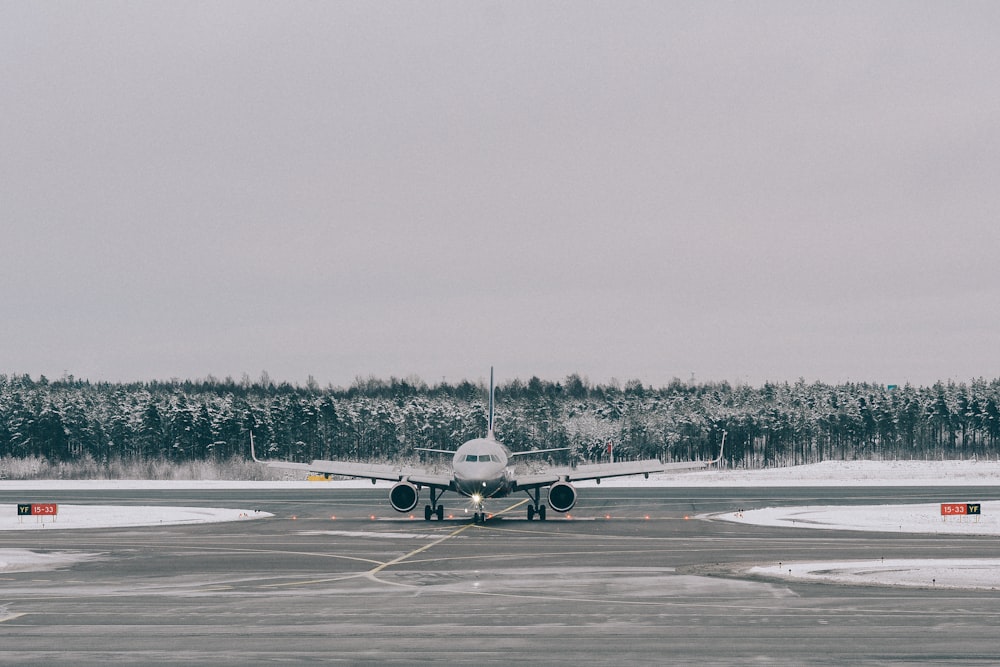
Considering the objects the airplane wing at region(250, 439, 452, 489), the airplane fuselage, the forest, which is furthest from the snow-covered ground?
the forest

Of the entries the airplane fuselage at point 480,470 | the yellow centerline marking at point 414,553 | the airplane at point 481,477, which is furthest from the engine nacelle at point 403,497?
the yellow centerline marking at point 414,553

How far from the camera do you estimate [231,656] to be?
1822 cm

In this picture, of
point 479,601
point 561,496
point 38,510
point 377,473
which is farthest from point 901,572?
point 38,510

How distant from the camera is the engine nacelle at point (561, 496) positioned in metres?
53.3

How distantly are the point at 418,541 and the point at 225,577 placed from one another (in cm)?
1211

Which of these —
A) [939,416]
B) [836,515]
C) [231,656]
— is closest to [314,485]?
[836,515]

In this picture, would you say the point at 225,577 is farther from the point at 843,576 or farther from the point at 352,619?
the point at 843,576

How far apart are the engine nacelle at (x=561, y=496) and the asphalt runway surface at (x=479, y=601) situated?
571cm

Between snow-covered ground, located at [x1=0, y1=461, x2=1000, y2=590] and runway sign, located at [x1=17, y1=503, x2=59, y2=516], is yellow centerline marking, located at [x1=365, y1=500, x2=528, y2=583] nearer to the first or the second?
snow-covered ground, located at [x1=0, y1=461, x2=1000, y2=590]

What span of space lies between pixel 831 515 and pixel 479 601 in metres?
32.5

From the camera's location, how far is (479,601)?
81.3 ft

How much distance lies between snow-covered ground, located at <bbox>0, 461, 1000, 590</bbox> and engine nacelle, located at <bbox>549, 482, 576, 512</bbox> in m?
6.88

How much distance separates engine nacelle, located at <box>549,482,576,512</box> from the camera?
5328 centimetres

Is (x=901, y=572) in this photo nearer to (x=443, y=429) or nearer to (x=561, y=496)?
(x=561, y=496)
